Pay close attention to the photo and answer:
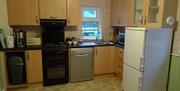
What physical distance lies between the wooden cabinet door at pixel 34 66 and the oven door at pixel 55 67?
10 centimetres

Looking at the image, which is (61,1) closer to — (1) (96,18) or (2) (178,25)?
(1) (96,18)

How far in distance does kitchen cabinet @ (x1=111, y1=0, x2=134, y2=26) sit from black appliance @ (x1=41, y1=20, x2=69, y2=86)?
127 cm

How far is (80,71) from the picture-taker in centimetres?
349

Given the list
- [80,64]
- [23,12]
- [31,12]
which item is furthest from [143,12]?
[23,12]

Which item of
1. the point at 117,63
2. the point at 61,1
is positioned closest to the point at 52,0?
the point at 61,1

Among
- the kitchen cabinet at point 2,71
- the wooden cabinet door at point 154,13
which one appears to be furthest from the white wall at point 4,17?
the wooden cabinet door at point 154,13

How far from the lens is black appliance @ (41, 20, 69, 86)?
321 centimetres

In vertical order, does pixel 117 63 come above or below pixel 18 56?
below

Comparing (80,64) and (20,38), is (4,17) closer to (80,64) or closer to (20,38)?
(20,38)

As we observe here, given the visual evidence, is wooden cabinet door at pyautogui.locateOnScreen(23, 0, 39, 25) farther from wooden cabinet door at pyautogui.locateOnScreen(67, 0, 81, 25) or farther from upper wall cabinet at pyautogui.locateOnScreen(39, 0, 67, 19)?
wooden cabinet door at pyautogui.locateOnScreen(67, 0, 81, 25)

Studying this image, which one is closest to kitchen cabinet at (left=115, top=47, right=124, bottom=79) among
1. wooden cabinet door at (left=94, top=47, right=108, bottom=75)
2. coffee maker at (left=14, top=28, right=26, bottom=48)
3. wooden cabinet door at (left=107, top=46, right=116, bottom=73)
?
wooden cabinet door at (left=107, top=46, right=116, bottom=73)

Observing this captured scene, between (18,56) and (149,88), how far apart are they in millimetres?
2510

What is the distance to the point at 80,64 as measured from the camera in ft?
11.3

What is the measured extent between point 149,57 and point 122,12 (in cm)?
147
